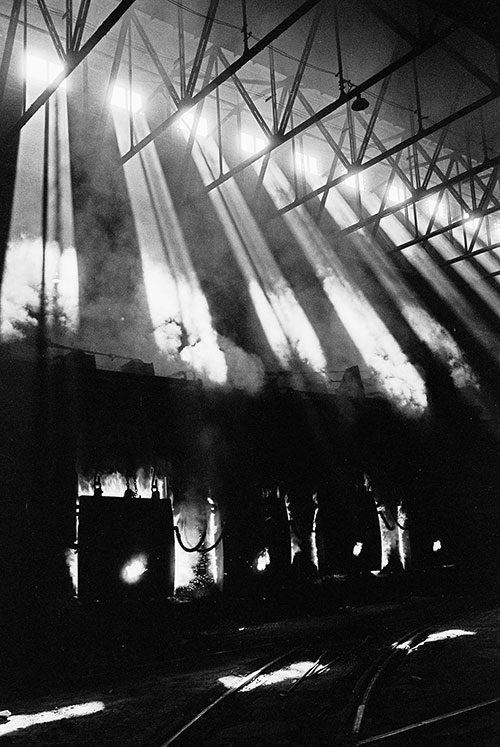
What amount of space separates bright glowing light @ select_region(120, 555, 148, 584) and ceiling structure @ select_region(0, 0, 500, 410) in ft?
22.8

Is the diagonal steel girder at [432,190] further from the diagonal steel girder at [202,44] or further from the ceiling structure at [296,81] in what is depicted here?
the diagonal steel girder at [202,44]

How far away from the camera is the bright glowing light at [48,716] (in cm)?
514

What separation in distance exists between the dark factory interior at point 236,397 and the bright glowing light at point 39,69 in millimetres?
47

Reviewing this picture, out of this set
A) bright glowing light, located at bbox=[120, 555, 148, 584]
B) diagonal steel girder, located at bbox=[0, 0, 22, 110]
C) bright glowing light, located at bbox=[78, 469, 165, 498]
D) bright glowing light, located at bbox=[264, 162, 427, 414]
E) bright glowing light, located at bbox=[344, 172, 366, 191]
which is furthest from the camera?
bright glowing light, located at bbox=[344, 172, 366, 191]

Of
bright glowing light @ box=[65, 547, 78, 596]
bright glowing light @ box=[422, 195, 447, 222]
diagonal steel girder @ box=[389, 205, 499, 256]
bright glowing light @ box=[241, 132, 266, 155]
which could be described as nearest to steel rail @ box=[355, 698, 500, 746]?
bright glowing light @ box=[65, 547, 78, 596]

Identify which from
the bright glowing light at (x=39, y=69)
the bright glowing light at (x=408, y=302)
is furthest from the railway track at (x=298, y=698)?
the bright glowing light at (x=39, y=69)

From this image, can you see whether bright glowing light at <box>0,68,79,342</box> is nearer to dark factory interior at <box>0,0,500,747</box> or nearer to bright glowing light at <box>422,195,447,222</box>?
dark factory interior at <box>0,0,500,747</box>

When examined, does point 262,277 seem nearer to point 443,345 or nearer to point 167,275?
point 167,275

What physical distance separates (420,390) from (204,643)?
921 cm

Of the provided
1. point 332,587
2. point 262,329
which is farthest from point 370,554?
point 262,329

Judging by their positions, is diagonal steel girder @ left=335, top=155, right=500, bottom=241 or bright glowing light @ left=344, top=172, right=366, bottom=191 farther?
bright glowing light @ left=344, top=172, right=366, bottom=191

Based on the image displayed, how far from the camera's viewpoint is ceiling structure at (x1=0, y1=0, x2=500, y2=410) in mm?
8750

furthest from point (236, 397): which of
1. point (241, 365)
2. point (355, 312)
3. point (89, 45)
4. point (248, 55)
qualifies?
point (355, 312)

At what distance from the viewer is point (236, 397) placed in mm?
9953
